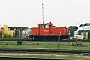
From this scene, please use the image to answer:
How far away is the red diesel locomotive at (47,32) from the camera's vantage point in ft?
142

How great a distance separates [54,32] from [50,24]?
1604 mm

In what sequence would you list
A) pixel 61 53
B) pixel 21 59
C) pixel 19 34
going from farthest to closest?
1. pixel 19 34
2. pixel 61 53
3. pixel 21 59

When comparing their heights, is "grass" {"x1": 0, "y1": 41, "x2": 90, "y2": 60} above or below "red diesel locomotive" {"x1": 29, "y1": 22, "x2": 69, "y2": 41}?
below

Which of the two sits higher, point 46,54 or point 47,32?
point 47,32

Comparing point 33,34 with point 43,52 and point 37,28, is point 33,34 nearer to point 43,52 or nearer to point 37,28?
point 37,28

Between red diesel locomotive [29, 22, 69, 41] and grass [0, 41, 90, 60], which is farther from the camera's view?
red diesel locomotive [29, 22, 69, 41]

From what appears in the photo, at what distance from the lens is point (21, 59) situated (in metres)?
12.2

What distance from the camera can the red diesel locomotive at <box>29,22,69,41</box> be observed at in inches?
1704

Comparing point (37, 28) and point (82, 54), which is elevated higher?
point (37, 28)

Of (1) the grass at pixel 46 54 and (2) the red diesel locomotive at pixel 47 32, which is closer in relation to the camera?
(1) the grass at pixel 46 54

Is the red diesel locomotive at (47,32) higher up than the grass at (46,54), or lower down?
higher up

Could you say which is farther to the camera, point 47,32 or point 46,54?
point 47,32

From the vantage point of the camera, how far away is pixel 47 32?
43812 millimetres

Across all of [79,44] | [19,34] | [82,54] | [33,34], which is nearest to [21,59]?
[82,54]
